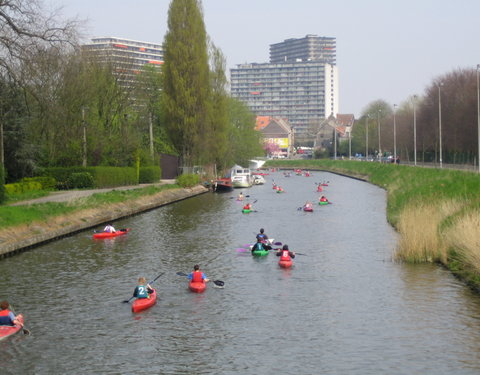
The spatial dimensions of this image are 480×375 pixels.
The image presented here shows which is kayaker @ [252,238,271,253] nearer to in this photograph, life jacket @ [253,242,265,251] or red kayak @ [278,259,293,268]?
life jacket @ [253,242,265,251]

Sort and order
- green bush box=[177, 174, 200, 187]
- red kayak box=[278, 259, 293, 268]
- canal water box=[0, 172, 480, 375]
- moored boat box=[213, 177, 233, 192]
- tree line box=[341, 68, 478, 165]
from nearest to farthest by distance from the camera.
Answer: canal water box=[0, 172, 480, 375], red kayak box=[278, 259, 293, 268], green bush box=[177, 174, 200, 187], moored boat box=[213, 177, 233, 192], tree line box=[341, 68, 478, 165]

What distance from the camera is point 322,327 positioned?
17.8 meters

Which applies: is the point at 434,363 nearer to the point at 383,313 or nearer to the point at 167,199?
the point at 383,313

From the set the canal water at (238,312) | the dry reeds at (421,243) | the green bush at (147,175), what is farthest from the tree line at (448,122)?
the canal water at (238,312)

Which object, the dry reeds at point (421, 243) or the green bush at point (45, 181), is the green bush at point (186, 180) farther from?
the dry reeds at point (421, 243)

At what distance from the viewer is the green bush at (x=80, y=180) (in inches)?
2184

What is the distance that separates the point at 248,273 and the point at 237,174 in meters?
60.0

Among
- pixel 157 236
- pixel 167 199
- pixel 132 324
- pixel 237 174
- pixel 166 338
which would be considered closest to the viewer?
pixel 166 338

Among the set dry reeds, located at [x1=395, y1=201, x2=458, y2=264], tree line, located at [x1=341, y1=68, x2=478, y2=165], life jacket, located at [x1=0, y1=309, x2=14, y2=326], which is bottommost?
life jacket, located at [x1=0, y1=309, x2=14, y2=326]

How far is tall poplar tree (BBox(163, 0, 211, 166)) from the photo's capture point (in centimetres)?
7631

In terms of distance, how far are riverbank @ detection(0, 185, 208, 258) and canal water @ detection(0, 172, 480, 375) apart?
34.4 inches

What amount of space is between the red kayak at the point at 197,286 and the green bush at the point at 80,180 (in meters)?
35.4

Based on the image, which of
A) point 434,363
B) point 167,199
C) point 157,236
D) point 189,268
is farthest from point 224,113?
point 434,363

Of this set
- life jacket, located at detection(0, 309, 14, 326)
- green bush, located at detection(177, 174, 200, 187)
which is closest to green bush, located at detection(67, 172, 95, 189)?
green bush, located at detection(177, 174, 200, 187)
